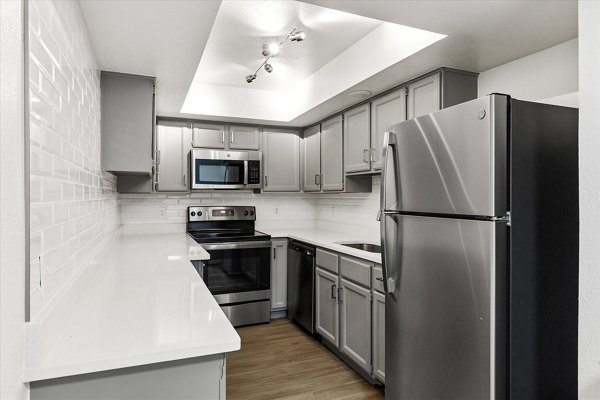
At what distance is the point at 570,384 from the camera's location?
1657 mm

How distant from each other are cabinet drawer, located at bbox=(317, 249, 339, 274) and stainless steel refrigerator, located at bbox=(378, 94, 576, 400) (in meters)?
1.15

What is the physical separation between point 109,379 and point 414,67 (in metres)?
2.22

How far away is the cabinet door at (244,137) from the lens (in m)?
4.08

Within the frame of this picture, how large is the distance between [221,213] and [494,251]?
3.17 meters

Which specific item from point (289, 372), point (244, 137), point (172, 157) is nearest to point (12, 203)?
point (289, 372)

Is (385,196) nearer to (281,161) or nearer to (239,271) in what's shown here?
(239,271)

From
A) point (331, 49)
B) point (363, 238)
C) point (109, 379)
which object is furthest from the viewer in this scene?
point (363, 238)

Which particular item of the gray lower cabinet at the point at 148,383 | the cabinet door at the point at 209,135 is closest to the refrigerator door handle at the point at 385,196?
the gray lower cabinet at the point at 148,383

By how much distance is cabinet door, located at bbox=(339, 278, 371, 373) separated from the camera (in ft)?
8.39

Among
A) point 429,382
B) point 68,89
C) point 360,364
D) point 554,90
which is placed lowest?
point 360,364

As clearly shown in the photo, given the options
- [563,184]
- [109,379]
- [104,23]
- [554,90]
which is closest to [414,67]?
[554,90]

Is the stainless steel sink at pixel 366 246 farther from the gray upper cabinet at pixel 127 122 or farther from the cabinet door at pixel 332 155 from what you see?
the gray upper cabinet at pixel 127 122

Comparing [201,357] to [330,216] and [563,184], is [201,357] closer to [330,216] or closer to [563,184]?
[563,184]

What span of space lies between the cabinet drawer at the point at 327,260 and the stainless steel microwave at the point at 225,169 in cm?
125
